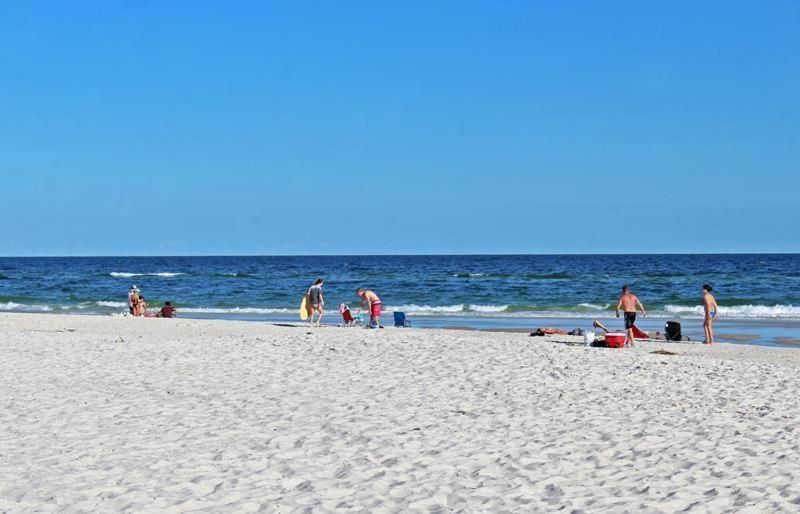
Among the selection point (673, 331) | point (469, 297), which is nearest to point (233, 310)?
point (469, 297)

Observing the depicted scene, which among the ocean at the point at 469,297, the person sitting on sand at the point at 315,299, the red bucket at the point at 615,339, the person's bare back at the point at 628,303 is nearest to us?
the red bucket at the point at 615,339

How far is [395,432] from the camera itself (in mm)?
8578

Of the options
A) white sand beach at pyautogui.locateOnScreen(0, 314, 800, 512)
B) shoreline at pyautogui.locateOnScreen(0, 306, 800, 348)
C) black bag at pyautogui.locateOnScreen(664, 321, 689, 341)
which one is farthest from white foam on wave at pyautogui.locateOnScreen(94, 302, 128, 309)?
black bag at pyautogui.locateOnScreen(664, 321, 689, 341)

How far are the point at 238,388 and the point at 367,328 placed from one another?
10427mm

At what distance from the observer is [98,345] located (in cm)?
1672

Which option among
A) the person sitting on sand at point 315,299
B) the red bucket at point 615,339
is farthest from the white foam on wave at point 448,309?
the red bucket at point 615,339

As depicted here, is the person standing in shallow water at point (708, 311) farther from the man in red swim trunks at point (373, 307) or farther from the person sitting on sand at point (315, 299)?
the person sitting on sand at point (315, 299)

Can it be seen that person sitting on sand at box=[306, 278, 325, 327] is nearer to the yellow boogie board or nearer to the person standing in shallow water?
the yellow boogie board

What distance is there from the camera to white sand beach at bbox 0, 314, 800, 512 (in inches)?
253

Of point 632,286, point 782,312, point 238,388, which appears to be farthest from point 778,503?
point 632,286

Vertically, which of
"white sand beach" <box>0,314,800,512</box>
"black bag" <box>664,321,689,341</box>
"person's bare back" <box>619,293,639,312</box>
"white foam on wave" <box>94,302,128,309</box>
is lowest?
"white sand beach" <box>0,314,800,512</box>

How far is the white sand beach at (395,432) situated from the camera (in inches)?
253

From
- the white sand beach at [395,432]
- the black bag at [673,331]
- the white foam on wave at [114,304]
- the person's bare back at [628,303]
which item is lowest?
the white sand beach at [395,432]

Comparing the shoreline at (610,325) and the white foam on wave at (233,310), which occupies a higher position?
the white foam on wave at (233,310)
